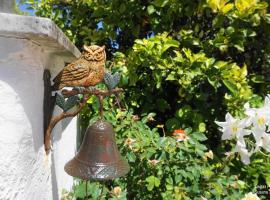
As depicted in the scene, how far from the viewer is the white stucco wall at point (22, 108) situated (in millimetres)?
1055

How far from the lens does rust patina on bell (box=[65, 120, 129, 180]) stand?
4.33ft

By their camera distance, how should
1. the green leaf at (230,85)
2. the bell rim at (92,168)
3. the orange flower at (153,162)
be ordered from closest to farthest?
the bell rim at (92,168), the orange flower at (153,162), the green leaf at (230,85)

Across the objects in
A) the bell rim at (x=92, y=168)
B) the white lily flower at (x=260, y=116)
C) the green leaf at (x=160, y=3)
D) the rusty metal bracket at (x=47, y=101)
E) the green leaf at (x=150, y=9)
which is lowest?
the bell rim at (x=92, y=168)

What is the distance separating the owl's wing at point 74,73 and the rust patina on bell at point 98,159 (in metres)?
0.20

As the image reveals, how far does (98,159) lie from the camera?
136 cm

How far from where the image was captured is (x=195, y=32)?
2.91 meters

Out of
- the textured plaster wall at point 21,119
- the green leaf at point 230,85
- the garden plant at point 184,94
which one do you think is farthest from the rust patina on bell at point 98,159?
the green leaf at point 230,85

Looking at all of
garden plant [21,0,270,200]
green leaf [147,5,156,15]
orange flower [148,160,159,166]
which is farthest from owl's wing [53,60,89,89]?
green leaf [147,5,156,15]

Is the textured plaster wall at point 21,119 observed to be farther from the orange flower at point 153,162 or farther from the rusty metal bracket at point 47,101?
the orange flower at point 153,162

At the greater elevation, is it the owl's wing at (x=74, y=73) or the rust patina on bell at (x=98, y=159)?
the owl's wing at (x=74, y=73)

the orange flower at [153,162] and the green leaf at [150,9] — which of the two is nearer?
the orange flower at [153,162]

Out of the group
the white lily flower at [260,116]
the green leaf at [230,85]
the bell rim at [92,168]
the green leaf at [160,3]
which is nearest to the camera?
the bell rim at [92,168]

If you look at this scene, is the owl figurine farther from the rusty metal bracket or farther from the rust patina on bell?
the rust patina on bell

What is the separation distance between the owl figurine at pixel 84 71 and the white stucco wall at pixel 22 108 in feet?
0.18
